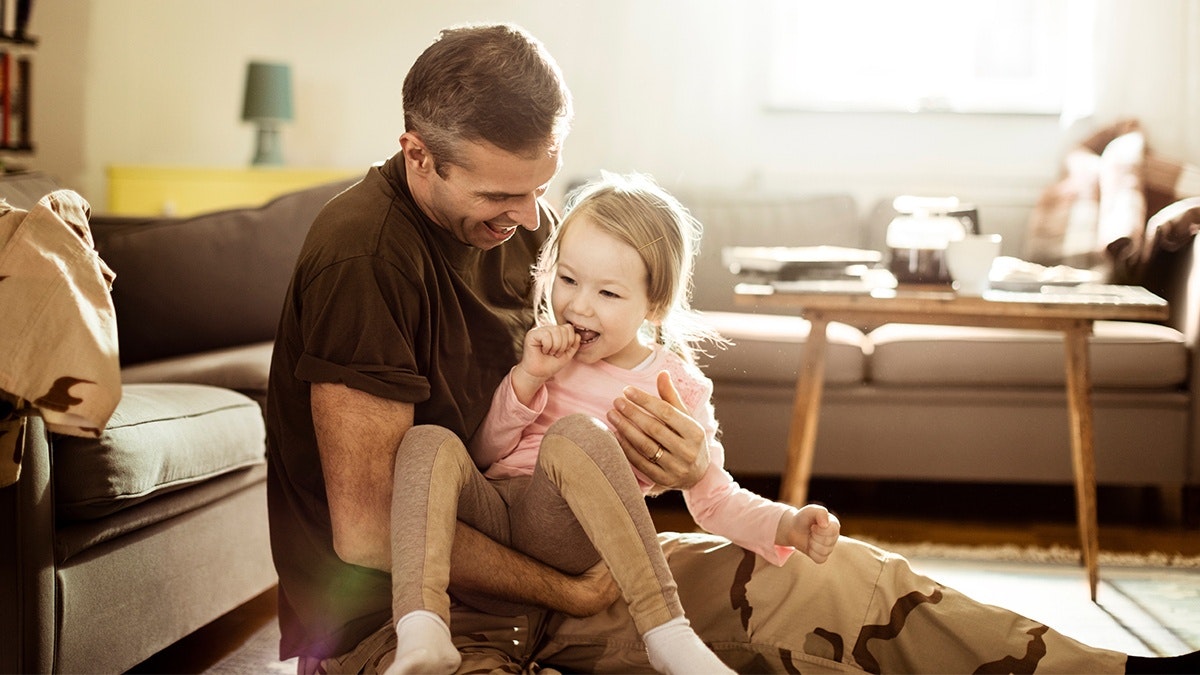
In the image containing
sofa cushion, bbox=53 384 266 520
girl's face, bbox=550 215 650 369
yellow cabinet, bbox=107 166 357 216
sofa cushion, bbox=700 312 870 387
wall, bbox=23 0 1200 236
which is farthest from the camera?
yellow cabinet, bbox=107 166 357 216

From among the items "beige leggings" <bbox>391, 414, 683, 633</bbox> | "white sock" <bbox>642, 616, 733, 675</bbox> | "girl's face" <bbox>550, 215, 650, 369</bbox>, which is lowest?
"white sock" <bbox>642, 616, 733, 675</bbox>

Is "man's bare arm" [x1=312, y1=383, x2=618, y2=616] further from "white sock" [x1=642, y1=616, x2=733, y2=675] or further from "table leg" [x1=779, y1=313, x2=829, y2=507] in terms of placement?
"table leg" [x1=779, y1=313, x2=829, y2=507]

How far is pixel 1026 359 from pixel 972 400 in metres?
0.15

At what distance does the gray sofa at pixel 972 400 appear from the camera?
2711 millimetres

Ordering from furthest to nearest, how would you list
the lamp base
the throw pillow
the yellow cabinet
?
the lamp base
the yellow cabinet
the throw pillow

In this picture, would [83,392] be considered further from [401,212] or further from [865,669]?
[865,669]

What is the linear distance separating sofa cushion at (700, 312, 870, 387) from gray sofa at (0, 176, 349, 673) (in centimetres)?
94

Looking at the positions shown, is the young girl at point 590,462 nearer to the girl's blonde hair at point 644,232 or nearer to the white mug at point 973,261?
the girl's blonde hair at point 644,232

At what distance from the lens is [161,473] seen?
164 centimetres

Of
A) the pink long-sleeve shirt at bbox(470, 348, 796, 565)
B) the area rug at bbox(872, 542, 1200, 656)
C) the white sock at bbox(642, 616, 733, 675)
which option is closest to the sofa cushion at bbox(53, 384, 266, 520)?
the pink long-sleeve shirt at bbox(470, 348, 796, 565)

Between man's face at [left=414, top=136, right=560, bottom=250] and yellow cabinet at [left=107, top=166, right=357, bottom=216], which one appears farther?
yellow cabinet at [left=107, top=166, right=357, bottom=216]

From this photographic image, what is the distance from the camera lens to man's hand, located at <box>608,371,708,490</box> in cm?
130

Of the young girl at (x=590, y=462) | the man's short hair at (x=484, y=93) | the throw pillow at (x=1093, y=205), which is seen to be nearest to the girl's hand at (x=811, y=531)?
the young girl at (x=590, y=462)

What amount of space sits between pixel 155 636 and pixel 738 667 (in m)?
0.83
